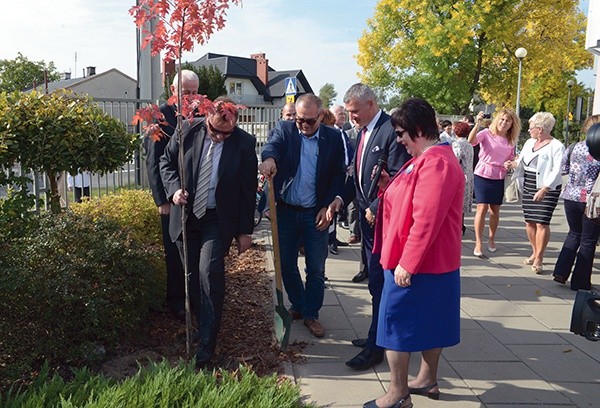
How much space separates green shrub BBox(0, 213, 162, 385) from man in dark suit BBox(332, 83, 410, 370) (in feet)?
5.70

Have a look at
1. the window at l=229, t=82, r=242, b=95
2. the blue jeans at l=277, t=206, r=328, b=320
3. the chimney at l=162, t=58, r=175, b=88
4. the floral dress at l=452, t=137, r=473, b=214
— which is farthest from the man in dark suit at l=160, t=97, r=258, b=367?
the window at l=229, t=82, r=242, b=95

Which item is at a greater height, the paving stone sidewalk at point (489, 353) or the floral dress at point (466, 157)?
the floral dress at point (466, 157)

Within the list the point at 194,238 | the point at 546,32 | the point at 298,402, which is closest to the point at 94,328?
the point at 194,238

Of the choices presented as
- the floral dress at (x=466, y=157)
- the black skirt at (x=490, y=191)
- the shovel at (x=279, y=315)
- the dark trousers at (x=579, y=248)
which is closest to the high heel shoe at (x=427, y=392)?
the shovel at (x=279, y=315)

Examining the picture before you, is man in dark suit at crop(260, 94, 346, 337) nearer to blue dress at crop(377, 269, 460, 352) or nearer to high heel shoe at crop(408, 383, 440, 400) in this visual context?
high heel shoe at crop(408, 383, 440, 400)

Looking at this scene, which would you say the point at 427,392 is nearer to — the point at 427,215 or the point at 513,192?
the point at 427,215

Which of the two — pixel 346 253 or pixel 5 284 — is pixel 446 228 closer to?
pixel 5 284

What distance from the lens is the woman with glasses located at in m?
6.60

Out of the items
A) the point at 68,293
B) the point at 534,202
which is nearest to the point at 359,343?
the point at 68,293

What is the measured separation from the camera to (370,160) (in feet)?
13.2

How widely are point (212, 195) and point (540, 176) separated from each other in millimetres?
4573

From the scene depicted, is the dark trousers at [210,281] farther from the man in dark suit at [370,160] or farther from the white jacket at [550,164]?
the white jacket at [550,164]

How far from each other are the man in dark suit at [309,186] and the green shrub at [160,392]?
145 centimetres

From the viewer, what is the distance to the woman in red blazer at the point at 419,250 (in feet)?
9.68
